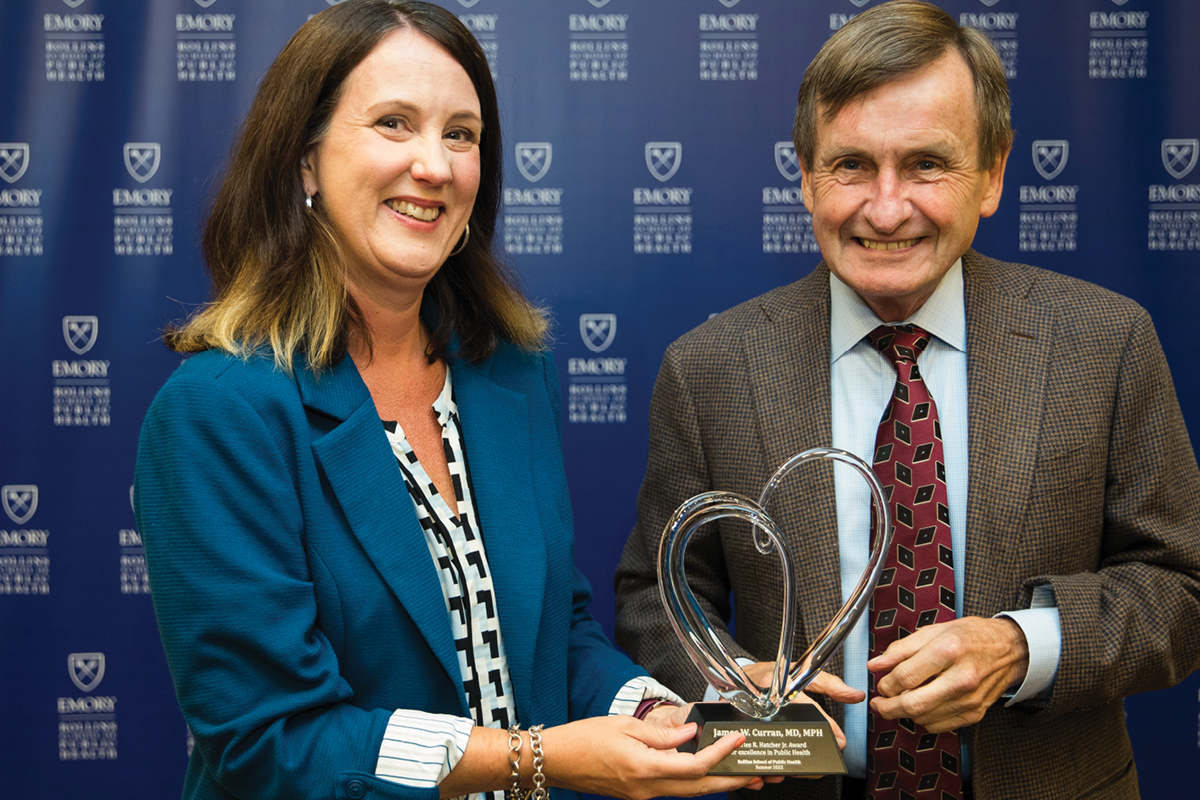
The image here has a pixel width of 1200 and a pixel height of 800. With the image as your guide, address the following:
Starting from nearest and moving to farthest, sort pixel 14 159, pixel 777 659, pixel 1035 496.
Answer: pixel 777 659 < pixel 1035 496 < pixel 14 159

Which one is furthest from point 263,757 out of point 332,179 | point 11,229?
point 11,229

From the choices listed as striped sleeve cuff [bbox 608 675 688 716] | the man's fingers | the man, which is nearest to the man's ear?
the man

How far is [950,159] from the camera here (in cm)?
162

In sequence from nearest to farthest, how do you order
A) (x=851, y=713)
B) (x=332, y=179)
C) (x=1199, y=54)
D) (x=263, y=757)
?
(x=263, y=757), (x=332, y=179), (x=851, y=713), (x=1199, y=54)

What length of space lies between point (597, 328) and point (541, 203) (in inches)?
16.9

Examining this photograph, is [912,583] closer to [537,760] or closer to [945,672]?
[945,672]

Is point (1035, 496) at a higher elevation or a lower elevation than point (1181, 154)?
lower

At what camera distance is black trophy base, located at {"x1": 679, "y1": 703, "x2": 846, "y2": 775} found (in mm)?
1287

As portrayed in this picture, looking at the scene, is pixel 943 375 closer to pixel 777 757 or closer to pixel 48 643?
pixel 777 757

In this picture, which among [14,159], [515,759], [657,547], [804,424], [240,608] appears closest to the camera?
[240,608]

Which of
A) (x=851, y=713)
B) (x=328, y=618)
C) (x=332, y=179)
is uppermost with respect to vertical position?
(x=332, y=179)

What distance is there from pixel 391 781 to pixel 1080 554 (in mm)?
1152

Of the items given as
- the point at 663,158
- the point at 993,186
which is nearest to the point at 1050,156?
the point at 663,158

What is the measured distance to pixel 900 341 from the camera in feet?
5.55
